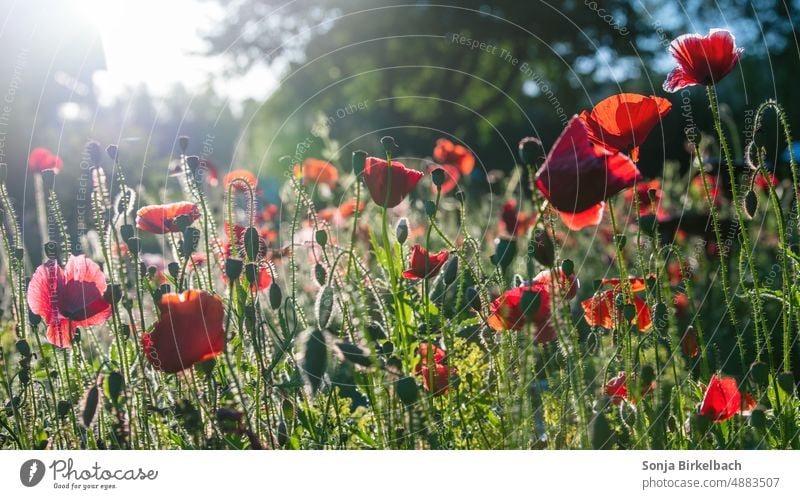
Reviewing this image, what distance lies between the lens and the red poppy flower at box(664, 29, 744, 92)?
27.7 inches

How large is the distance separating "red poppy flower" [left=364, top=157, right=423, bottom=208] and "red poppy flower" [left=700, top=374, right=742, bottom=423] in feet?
1.10

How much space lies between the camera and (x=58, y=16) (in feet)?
3.36

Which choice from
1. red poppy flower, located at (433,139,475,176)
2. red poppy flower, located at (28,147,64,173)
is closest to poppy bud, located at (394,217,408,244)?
red poppy flower, located at (28,147,64,173)

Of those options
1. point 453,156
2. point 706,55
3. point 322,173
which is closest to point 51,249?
point 706,55

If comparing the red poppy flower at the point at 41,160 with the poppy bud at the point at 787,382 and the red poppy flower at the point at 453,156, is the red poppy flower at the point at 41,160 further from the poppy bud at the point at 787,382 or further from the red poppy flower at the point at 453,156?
the poppy bud at the point at 787,382

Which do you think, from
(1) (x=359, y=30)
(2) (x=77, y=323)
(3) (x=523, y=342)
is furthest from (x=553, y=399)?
(1) (x=359, y=30)

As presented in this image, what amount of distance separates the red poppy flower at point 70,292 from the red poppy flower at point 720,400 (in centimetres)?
58

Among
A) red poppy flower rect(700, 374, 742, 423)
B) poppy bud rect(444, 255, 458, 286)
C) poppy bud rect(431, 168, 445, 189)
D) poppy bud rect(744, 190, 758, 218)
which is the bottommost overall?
red poppy flower rect(700, 374, 742, 423)

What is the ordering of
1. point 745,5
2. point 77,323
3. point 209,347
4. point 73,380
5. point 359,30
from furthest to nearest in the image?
point 359,30, point 745,5, point 73,380, point 77,323, point 209,347

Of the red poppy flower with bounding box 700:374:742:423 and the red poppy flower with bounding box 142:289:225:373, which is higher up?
the red poppy flower with bounding box 142:289:225:373

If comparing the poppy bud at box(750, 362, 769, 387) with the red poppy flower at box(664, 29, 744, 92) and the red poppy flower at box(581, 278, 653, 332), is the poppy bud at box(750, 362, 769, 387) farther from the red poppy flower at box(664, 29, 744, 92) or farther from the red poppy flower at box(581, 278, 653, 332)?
the red poppy flower at box(664, 29, 744, 92)

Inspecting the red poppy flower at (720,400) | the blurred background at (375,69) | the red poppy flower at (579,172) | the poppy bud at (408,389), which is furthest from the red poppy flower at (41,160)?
the red poppy flower at (720,400)
